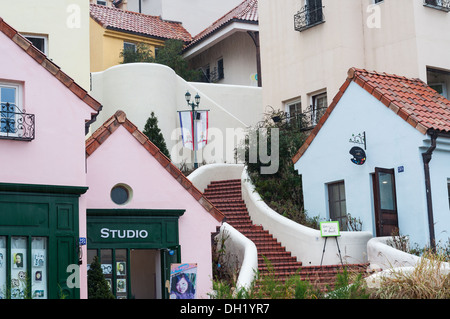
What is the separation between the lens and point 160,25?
140 feet

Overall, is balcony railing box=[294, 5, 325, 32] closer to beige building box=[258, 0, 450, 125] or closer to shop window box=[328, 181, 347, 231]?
beige building box=[258, 0, 450, 125]

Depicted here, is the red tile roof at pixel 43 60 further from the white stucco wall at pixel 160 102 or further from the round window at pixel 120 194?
the white stucco wall at pixel 160 102

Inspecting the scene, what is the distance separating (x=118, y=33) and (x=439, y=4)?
54.6 ft

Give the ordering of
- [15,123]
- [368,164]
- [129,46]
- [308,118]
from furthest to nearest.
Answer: [129,46], [308,118], [368,164], [15,123]

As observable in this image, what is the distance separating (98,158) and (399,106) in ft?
27.0

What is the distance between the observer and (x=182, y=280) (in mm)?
17266

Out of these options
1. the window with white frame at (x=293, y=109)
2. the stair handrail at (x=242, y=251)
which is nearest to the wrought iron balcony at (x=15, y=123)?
the stair handrail at (x=242, y=251)


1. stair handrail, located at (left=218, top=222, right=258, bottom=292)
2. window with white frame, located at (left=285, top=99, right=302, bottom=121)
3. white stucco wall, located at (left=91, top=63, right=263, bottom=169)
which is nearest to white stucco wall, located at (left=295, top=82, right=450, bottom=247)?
stair handrail, located at (left=218, top=222, right=258, bottom=292)

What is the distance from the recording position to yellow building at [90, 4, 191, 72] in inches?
1535

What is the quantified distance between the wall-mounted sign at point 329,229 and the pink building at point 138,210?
292 centimetres

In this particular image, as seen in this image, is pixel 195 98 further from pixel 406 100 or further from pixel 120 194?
pixel 120 194

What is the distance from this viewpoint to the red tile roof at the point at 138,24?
39713 mm

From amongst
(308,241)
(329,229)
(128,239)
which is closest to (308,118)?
(308,241)
